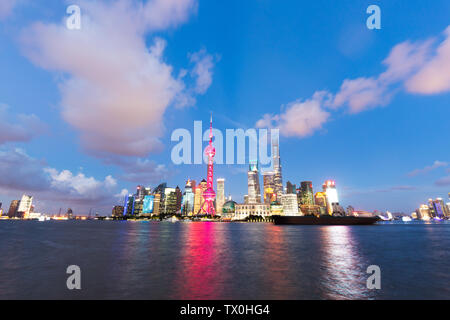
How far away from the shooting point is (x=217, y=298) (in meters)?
15.3

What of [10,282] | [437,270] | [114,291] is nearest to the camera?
[114,291]

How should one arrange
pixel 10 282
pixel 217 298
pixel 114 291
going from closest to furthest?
pixel 217 298, pixel 114 291, pixel 10 282

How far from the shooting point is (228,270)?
77.2 feet
